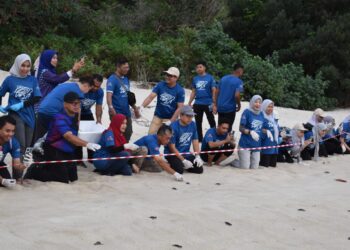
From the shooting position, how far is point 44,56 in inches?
295

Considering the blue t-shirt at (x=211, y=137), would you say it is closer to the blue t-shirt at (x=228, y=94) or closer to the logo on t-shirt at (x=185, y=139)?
the logo on t-shirt at (x=185, y=139)

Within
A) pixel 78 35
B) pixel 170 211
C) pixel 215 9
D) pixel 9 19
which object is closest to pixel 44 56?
pixel 170 211

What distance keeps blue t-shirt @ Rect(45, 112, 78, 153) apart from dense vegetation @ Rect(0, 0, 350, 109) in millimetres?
7732

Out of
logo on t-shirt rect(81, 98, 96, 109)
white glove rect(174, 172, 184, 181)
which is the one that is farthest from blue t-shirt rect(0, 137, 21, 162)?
white glove rect(174, 172, 184, 181)

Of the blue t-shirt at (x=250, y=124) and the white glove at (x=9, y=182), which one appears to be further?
the blue t-shirt at (x=250, y=124)

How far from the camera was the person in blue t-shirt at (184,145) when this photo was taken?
26.2 feet

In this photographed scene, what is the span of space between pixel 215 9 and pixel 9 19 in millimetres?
8627

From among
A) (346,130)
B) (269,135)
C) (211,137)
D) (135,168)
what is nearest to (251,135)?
(269,135)

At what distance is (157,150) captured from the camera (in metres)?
7.79

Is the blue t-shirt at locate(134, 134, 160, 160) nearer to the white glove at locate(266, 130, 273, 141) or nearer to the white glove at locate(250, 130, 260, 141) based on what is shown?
the white glove at locate(250, 130, 260, 141)

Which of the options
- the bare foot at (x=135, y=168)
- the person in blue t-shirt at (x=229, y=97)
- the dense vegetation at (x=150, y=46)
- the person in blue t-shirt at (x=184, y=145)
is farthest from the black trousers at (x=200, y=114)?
the dense vegetation at (x=150, y=46)

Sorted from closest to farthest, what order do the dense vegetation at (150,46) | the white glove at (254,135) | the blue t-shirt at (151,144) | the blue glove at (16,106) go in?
the blue glove at (16,106)
the blue t-shirt at (151,144)
the white glove at (254,135)
the dense vegetation at (150,46)

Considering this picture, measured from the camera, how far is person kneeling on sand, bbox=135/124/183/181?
768 centimetres

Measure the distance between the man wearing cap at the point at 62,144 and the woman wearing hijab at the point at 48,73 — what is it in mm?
761
